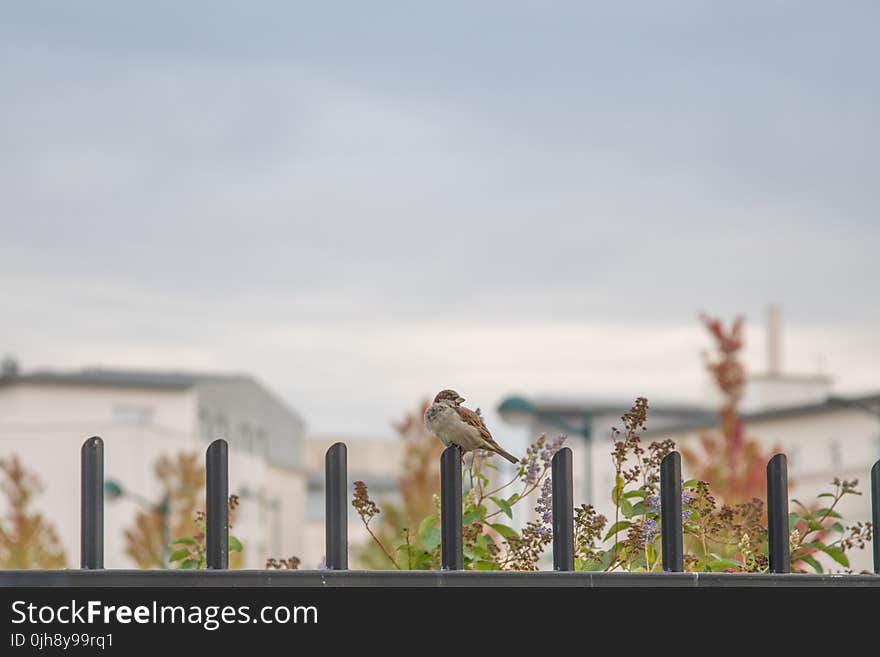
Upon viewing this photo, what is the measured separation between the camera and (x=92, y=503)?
15.6 ft

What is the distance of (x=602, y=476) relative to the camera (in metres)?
88.1

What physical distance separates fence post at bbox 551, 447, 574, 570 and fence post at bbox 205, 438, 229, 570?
3.22 feet

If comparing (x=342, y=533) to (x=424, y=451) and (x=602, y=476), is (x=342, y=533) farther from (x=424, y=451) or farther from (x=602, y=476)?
(x=602, y=476)

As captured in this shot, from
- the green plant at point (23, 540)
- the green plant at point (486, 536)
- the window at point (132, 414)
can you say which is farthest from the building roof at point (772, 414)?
the green plant at point (486, 536)

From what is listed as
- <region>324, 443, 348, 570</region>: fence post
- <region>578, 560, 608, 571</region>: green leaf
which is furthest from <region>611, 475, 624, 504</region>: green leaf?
<region>324, 443, 348, 570</region>: fence post

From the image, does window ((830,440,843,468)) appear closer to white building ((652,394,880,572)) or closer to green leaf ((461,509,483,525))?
white building ((652,394,880,572))

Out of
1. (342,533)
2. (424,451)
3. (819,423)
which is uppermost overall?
(819,423)

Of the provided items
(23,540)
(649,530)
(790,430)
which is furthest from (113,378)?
(649,530)

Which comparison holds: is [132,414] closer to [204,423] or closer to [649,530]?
[204,423]

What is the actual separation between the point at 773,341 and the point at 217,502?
294 ft
